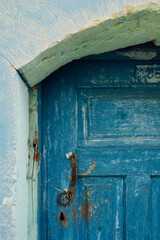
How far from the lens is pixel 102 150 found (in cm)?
125

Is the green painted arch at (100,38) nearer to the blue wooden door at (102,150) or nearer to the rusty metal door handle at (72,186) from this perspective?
the blue wooden door at (102,150)

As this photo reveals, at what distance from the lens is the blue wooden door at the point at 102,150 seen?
49.2 inches

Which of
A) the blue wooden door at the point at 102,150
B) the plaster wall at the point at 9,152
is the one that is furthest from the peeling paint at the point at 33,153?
the plaster wall at the point at 9,152

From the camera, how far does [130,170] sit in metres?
1.25

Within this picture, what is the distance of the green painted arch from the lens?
0.92 meters

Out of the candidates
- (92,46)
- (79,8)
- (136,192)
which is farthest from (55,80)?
(136,192)

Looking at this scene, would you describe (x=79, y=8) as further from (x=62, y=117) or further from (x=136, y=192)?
(x=136, y=192)

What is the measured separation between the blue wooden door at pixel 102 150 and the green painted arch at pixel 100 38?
0.64 ft

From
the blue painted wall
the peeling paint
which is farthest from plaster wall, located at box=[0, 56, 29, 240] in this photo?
the peeling paint

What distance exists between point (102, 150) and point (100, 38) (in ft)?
1.80

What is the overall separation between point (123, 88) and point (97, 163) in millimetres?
411

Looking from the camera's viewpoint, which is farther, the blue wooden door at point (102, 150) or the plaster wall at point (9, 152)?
the blue wooden door at point (102, 150)

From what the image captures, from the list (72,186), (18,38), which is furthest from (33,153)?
(18,38)

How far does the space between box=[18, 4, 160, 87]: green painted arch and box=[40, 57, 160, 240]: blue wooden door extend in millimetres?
194
